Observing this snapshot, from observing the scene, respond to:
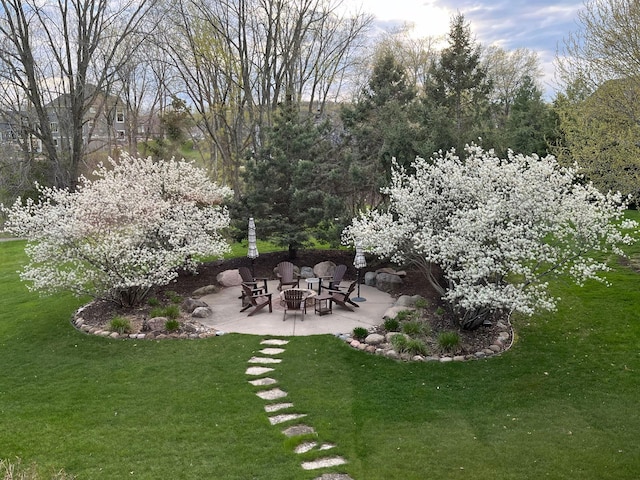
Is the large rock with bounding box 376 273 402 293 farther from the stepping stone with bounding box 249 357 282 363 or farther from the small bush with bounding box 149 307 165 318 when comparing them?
the small bush with bounding box 149 307 165 318

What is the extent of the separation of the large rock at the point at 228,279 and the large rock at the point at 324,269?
2.09 metres

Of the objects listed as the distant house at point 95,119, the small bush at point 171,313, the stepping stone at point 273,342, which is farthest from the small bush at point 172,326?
the distant house at point 95,119

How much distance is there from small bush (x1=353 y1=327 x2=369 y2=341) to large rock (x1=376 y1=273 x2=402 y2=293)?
319cm

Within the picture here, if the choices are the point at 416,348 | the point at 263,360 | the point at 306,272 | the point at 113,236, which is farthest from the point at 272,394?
the point at 306,272

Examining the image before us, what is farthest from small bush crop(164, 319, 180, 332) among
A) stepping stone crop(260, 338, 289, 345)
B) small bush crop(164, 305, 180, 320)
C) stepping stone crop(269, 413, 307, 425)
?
stepping stone crop(269, 413, 307, 425)

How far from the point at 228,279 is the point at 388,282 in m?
4.15

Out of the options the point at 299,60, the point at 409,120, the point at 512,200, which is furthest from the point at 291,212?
the point at 299,60

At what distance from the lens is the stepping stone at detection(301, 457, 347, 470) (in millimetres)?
4863

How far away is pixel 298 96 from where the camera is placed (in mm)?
22375

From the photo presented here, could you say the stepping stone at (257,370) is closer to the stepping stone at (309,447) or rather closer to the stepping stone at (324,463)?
the stepping stone at (309,447)

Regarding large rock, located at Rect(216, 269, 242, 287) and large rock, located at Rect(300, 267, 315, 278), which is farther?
large rock, located at Rect(300, 267, 315, 278)

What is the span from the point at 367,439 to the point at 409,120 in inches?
361

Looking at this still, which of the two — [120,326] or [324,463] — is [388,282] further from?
[324,463]

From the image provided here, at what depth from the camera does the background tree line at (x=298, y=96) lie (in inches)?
463
